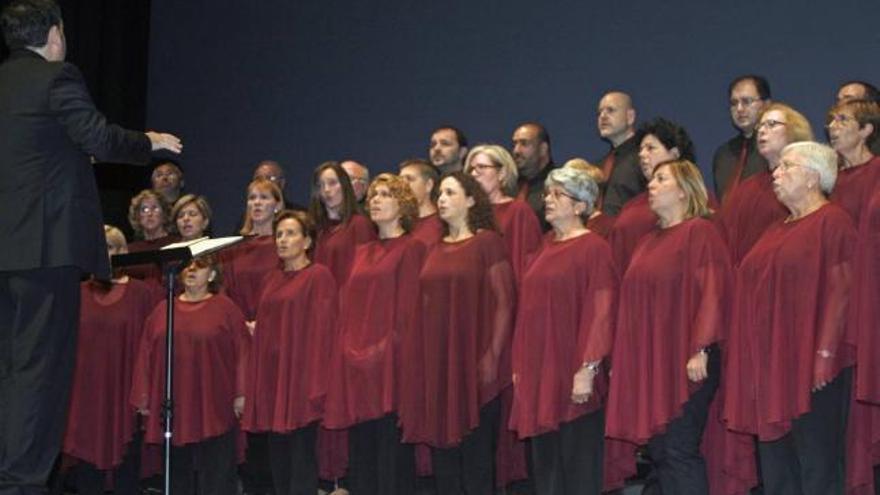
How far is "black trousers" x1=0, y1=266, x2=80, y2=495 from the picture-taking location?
13.4 feet

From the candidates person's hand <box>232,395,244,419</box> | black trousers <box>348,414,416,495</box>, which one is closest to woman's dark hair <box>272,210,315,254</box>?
person's hand <box>232,395,244,419</box>

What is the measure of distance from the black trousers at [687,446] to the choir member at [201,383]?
2246 millimetres

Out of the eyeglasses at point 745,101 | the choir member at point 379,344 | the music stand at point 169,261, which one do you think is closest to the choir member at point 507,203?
the choir member at point 379,344

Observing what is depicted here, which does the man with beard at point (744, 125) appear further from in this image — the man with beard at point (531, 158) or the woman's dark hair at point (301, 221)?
the woman's dark hair at point (301, 221)

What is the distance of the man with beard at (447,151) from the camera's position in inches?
287

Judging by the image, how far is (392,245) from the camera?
6465 mm

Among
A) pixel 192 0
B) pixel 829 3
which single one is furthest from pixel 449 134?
pixel 192 0

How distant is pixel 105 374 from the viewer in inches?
283

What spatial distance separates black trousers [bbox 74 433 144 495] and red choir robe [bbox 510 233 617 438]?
2.35 meters

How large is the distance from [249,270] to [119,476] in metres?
1.23

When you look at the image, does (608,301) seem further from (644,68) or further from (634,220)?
(644,68)

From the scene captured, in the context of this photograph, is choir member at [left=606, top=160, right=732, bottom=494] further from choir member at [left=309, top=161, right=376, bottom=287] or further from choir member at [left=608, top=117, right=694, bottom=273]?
choir member at [left=309, top=161, right=376, bottom=287]

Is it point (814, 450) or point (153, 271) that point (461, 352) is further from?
point (153, 271)

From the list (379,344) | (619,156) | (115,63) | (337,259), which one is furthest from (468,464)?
(115,63)
